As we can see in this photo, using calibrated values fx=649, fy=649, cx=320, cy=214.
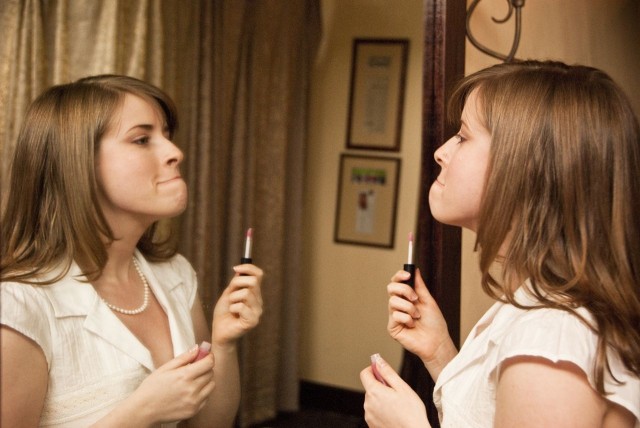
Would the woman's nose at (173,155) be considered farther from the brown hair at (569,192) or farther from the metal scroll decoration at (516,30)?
the metal scroll decoration at (516,30)

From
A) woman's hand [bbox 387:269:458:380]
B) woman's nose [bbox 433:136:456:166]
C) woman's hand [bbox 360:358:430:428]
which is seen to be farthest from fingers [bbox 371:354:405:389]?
woman's nose [bbox 433:136:456:166]

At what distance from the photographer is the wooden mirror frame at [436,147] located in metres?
1.23

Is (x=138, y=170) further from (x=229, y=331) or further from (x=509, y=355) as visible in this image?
(x=509, y=355)

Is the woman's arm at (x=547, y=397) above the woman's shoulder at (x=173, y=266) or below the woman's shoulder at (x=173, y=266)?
below

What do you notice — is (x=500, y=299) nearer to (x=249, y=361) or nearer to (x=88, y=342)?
(x=249, y=361)

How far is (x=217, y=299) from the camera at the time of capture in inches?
47.8

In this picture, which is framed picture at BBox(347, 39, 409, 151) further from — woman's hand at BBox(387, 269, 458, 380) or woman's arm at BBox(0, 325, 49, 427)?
woman's arm at BBox(0, 325, 49, 427)

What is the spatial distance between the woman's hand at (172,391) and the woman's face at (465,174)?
446mm

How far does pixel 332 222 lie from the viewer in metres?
1.21

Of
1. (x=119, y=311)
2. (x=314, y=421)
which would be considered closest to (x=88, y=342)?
(x=119, y=311)

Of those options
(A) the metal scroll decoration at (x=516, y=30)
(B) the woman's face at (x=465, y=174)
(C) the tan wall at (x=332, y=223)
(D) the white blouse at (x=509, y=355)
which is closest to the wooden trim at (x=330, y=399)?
(C) the tan wall at (x=332, y=223)

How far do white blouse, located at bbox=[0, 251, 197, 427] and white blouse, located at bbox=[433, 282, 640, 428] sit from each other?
1.62 ft

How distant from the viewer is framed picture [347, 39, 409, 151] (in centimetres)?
117

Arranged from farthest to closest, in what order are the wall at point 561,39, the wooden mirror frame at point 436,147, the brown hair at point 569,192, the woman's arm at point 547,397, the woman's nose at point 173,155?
the wall at point 561,39 < the wooden mirror frame at point 436,147 < the woman's nose at point 173,155 < the brown hair at point 569,192 < the woman's arm at point 547,397
